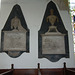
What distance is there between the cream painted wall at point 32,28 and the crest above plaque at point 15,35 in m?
0.17

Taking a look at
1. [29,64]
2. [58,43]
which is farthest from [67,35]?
[29,64]

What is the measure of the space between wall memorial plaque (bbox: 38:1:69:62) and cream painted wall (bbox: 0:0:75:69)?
166 mm

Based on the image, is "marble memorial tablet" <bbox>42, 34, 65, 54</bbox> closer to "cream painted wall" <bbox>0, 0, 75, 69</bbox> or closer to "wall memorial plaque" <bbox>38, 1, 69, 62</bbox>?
"wall memorial plaque" <bbox>38, 1, 69, 62</bbox>

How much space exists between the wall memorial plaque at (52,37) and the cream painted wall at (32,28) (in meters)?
0.17

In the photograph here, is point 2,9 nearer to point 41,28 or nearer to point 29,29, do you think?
point 29,29

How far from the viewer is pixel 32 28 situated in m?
5.39

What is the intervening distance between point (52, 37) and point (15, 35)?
63.9 inches

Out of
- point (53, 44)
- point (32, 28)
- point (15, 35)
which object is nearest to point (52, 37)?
point (53, 44)

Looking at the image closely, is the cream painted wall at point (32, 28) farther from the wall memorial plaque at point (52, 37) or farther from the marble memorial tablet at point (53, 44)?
the marble memorial tablet at point (53, 44)

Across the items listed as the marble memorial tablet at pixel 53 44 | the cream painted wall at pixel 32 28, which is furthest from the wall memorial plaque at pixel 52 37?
the cream painted wall at pixel 32 28

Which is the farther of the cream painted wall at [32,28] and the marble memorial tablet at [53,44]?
the marble memorial tablet at [53,44]

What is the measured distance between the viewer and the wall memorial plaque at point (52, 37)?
5.15 meters

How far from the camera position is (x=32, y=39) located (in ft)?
17.3

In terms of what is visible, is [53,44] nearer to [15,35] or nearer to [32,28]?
[32,28]
